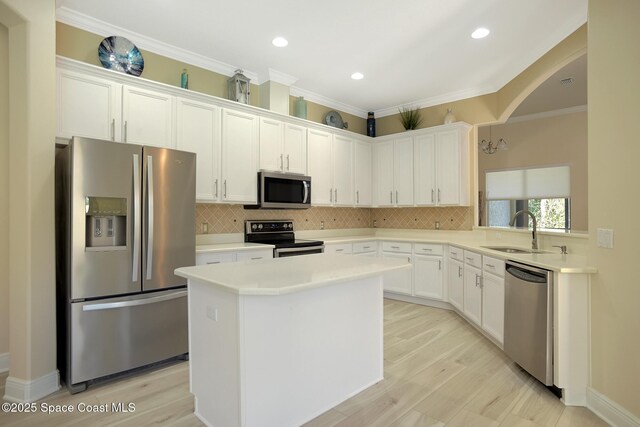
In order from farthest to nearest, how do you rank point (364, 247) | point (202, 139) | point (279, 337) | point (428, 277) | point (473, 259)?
point (364, 247)
point (428, 277)
point (473, 259)
point (202, 139)
point (279, 337)

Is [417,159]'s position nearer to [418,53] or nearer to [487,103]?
[487,103]

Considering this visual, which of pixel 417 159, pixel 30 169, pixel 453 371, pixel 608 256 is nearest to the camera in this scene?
pixel 608 256

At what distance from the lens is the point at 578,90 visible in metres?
5.15

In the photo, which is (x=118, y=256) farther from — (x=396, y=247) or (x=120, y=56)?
(x=396, y=247)

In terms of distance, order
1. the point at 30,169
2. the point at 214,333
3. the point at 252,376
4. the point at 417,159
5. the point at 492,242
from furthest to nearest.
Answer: the point at 417,159
the point at 492,242
the point at 30,169
the point at 214,333
the point at 252,376

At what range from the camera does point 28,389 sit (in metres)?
2.31

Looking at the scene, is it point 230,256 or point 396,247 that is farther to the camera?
point 396,247

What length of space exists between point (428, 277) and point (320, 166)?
2.14 meters

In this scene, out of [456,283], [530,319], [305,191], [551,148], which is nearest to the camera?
[530,319]

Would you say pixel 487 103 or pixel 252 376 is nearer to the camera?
pixel 252 376

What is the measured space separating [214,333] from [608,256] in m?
2.44

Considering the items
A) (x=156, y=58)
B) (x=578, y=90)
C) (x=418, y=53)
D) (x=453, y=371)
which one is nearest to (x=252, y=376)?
(x=453, y=371)

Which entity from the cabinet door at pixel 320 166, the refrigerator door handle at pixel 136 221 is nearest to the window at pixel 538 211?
the cabinet door at pixel 320 166

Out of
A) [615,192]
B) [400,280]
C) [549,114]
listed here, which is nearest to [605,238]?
[615,192]
